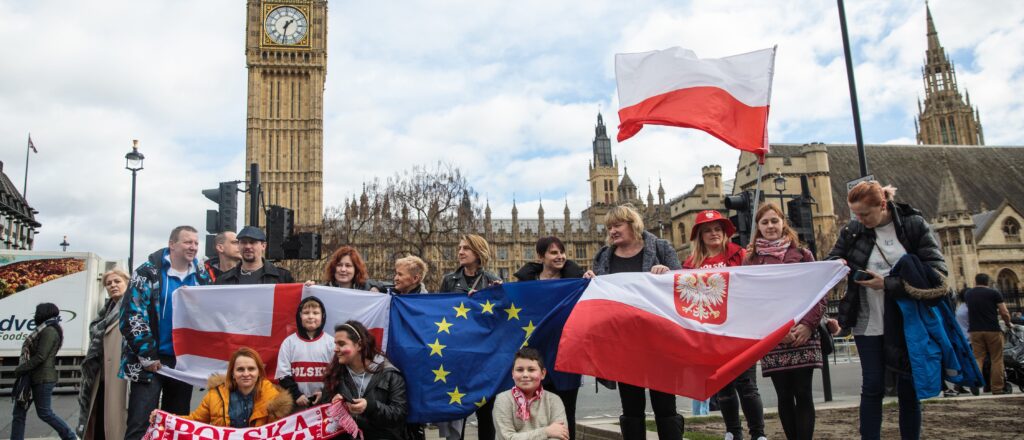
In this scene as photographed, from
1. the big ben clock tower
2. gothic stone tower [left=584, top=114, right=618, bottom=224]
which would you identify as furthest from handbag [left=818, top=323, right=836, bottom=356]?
gothic stone tower [left=584, top=114, right=618, bottom=224]

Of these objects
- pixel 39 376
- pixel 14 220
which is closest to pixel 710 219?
pixel 39 376

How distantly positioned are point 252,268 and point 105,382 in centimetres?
148

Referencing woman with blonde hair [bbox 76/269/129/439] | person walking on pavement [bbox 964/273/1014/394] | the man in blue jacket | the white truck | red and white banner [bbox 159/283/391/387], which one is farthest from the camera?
the white truck

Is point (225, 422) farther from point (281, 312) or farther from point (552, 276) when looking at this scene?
point (552, 276)

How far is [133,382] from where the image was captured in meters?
5.32

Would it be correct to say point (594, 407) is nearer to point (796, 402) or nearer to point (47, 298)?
point (796, 402)

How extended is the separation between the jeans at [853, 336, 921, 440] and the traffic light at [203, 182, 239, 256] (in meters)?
8.92

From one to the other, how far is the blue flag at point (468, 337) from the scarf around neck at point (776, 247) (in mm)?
1349

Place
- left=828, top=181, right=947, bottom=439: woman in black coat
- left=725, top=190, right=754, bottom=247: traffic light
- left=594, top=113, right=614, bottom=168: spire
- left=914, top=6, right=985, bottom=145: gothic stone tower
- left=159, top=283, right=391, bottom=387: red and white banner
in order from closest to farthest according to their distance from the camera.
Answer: left=828, top=181, right=947, bottom=439: woman in black coat < left=159, top=283, right=391, bottom=387: red and white banner < left=725, top=190, right=754, bottom=247: traffic light < left=914, top=6, right=985, bottom=145: gothic stone tower < left=594, top=113, right=614, bottom=168: spire

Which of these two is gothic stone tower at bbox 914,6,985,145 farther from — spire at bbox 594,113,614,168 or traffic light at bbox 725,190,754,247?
traffic light at bbox 725,190,754,247

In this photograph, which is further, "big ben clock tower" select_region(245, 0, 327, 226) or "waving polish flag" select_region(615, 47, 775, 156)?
"big ben clock tower" select_region(245, 0, 327, 226)

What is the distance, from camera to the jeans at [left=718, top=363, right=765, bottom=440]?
5.34 m

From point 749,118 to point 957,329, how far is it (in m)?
2.57

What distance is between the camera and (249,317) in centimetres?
600
